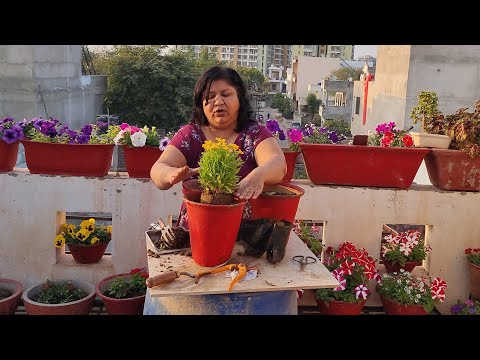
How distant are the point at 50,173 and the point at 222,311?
6.81 feet

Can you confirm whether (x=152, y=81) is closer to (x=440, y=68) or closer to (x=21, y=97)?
(x=21, y=97)

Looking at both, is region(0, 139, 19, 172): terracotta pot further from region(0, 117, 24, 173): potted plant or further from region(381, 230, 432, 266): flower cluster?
region(381, 230, 432, 266): flower cluster

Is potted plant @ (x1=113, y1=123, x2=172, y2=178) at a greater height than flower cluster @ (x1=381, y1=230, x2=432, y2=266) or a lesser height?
greater

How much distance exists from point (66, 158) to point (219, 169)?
2005 millimetres

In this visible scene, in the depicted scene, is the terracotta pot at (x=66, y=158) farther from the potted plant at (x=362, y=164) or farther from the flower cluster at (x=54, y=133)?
the potted plant at (x=362, y=164)

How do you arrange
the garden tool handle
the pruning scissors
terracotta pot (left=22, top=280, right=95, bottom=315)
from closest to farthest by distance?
1. the garden tool handle
2. the pruning scissors
3. terracotta pot (left=22, top=280, right=95, bottom=315)

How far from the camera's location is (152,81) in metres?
26.3

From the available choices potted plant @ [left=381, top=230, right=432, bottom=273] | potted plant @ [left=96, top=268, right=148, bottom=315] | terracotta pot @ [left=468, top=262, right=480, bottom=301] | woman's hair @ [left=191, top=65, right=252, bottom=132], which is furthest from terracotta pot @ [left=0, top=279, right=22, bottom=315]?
terracotta pot @ [left=468, top=262, right=480, bottom=301]

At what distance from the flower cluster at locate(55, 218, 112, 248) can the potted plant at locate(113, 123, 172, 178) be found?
51cm

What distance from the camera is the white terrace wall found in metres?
3.45

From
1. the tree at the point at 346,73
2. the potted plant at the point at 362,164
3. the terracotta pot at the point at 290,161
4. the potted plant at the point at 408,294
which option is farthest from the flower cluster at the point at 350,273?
the tree at the point at 346,73

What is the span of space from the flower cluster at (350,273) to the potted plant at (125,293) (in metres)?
1.16

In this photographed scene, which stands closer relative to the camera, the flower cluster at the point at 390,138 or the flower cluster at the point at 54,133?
the flower cluster at the point at 54,133

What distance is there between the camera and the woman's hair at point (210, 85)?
2.23 metres
